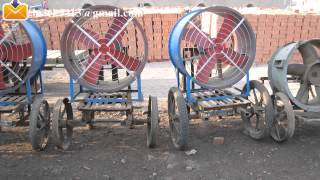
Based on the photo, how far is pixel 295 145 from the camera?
5047 mm

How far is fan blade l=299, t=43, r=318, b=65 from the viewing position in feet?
17.9

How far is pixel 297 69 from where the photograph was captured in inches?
219

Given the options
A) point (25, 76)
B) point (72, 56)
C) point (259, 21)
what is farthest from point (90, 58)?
point (259, 21)

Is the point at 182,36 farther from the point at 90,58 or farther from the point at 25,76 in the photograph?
the point at 25,76

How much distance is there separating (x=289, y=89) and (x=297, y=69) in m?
0.48

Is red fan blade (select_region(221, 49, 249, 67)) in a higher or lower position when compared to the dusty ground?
higher

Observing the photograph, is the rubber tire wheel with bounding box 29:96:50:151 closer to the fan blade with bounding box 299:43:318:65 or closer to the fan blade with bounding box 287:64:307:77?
the fan blade with bounding box 287:64:307:77

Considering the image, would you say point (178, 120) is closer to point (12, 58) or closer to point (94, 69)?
point (94, 69)

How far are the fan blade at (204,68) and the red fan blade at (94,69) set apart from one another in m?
1.23

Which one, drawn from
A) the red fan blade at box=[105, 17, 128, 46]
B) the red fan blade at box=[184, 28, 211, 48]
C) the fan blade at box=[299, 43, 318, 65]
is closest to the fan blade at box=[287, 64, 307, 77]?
the fan blade at box=[299, 43, 318, 65]

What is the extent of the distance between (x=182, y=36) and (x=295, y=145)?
2047mm

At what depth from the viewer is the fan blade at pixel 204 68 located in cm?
519

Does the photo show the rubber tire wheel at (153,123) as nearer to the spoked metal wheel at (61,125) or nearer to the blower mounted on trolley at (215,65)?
the blower mounted on trolley at (215,65)

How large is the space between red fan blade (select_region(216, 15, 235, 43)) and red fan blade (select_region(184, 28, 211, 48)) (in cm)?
17
